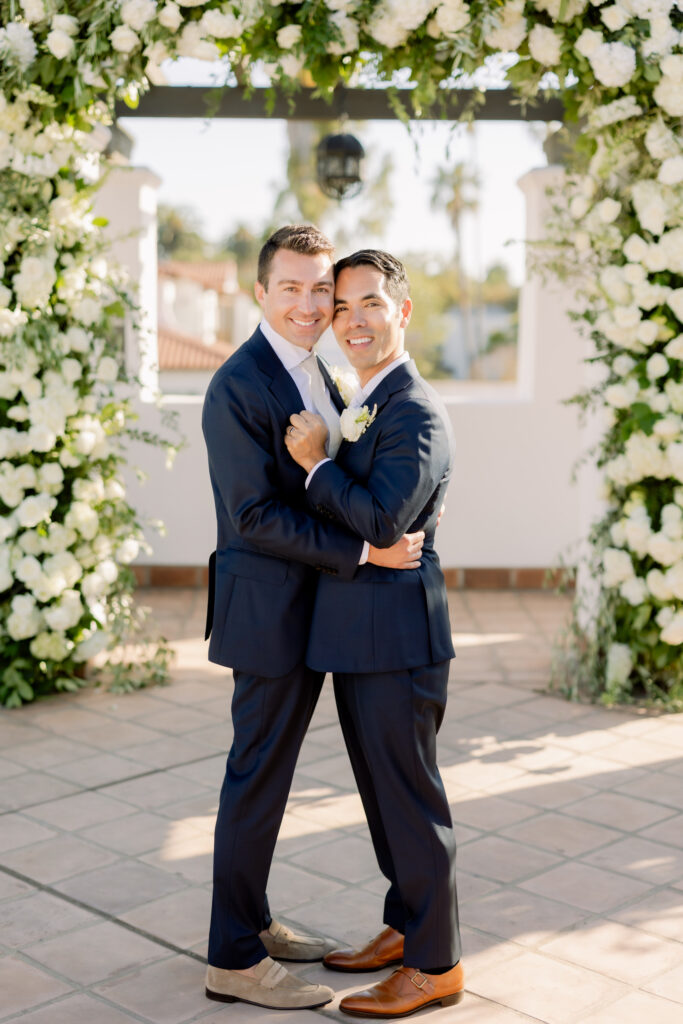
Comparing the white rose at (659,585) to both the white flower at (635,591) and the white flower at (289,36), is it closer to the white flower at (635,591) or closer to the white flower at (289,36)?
the white flower at (635,591)

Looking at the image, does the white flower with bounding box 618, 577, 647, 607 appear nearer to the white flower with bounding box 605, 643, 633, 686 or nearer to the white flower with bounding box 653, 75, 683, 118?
the white flower with bounding box 605, 643, 633, 686

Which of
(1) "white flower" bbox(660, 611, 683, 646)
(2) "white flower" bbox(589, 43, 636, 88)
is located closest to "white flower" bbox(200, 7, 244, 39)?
(2) "white flower" bbox(589, 43, 636, 88)

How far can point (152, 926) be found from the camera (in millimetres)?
3348

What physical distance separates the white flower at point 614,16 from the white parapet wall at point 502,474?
9.71ft

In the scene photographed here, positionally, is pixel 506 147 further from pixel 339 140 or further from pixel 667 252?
pixel 667 252

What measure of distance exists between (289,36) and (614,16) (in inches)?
48.5

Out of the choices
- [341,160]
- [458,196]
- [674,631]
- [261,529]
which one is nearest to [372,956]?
[261,529]

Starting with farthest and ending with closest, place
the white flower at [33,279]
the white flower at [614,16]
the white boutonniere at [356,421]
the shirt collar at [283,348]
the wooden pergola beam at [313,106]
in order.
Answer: the wooden pergola beam at [313,106], the white flower at [33,279], the white flower at [614,16], the shirt collar at [283,348], the white boutonniere at [356,421]

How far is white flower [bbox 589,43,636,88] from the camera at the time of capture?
4559 millimetres

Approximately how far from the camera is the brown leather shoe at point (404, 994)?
2.86 meters

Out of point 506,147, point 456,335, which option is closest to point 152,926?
point 506,147

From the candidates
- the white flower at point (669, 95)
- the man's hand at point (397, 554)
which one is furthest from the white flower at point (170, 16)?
the man's hand at point (397, 554)

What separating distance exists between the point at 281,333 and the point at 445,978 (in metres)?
1.60

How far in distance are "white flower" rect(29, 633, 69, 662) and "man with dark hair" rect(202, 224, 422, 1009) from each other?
244cm
